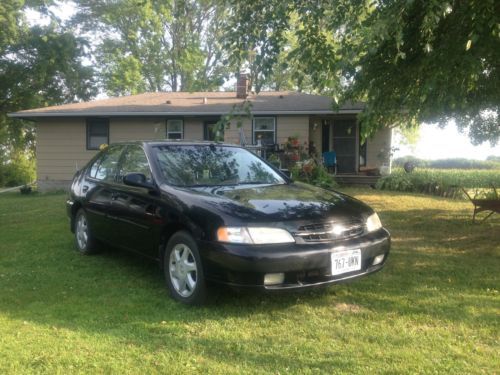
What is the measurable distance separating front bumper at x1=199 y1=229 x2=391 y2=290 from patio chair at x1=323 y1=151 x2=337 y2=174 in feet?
40.0

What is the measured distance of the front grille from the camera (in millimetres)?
3807

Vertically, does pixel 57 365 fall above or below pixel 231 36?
below

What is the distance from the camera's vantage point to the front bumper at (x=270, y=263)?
142 inches

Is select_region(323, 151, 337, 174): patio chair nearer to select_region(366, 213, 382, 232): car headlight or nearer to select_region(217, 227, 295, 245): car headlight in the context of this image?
A: select_region(366, 213, 382, 232): car headlight

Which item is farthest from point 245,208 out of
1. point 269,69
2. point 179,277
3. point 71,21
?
point 71,21

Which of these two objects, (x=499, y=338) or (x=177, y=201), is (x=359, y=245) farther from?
(x=177, y=201)

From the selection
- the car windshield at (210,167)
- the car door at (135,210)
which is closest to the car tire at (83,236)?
the car door at (135,210)

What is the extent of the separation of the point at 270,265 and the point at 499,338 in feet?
6.02

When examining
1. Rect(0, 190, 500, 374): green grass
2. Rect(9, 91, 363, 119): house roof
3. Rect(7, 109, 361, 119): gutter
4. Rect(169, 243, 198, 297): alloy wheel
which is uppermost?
Rect(9, 91, 363, 119): house roof

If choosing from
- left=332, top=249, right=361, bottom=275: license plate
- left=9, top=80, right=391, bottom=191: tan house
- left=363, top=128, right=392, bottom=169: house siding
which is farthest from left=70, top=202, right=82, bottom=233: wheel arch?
left=363, top=128, right=392, bottom=169: house siding

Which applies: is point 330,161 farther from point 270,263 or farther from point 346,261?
point 270,263

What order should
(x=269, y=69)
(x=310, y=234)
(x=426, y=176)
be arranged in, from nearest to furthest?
(x=310, y=234) → (x=269, y=69) → (x=426, y=176)

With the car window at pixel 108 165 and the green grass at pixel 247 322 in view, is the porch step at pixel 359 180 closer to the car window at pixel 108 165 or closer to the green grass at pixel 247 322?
the green grass at pixel 247 322

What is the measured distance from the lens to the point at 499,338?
3.52 metres
